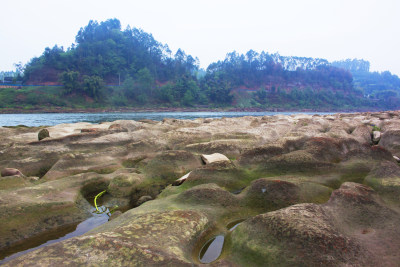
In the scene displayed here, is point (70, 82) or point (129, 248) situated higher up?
point (70, 82)

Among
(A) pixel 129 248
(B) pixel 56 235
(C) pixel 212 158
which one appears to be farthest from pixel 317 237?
(C) pixel 212 158

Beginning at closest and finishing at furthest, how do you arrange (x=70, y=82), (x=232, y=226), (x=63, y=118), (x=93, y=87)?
(x=232, y=226) → (x=63, y=118) → (x=70, y=82) → (x=93, y=87)

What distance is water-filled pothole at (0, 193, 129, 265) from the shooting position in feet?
10.6

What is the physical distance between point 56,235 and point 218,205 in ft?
7.48

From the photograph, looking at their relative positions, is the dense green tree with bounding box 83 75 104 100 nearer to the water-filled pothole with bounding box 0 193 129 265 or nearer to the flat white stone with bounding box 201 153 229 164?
the flat white stone with bounding box 201 153 229 164

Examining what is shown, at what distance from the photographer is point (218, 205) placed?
3660mm

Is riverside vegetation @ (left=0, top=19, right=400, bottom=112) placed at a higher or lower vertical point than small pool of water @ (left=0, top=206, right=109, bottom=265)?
higher

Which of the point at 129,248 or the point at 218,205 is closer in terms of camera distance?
the point at 129,248

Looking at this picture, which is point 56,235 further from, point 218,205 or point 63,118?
point 63,118

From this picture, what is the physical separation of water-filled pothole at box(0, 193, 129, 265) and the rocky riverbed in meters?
0.09

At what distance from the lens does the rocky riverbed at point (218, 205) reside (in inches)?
94.5

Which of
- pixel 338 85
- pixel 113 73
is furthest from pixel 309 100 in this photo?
pixel 113 73

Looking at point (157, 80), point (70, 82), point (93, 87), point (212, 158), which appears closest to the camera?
point (212, 158)

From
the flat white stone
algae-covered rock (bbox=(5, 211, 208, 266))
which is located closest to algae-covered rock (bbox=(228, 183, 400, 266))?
algae-covered rock (bbox=(5, 211, 208, 266))
